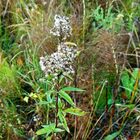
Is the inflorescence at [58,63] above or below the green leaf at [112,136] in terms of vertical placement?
above

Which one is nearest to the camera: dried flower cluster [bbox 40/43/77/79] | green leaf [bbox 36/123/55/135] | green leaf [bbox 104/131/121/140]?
dried flower cluster [bbox 40/43/77/79]

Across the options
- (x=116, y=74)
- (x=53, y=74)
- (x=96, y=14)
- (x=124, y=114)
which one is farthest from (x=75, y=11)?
(x=53, y=74)

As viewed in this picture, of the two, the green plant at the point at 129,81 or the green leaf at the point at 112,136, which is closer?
the green leaf at the point at 112,136

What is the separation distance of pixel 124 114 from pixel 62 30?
515mm

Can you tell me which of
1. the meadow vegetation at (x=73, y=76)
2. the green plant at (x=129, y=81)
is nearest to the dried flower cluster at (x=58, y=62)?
the meadow vegetation at (x=73, y=76)

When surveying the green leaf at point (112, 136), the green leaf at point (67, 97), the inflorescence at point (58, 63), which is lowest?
the green leaf at point (112, 136)

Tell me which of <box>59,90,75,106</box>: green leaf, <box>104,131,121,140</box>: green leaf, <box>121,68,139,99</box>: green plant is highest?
<box>59,90,75,106</box>: green leaf

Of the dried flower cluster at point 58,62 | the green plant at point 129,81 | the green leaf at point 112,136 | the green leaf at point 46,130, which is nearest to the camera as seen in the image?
the dried flower cluster at point 58,62

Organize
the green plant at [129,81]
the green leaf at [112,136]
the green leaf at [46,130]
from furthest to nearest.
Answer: the green plant at [129,81] < the green leaf at [112,136] < the green leaf at [46,130]

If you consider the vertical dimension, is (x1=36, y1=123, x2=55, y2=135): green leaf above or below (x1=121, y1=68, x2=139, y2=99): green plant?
below

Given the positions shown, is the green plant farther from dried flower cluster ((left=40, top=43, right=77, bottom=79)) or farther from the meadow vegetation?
dried flower cluster ((left=40, top=43, right=77, bottom=79))

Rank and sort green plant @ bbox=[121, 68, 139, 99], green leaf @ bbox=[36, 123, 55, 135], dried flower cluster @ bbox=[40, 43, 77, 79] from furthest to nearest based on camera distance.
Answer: green plant @ bbox=[121, 68, 139, 99]
green leaf @ bbox=[36, 123, 55, 135]
dried flower cluster @ bbox=[40, 43, 77, 79]

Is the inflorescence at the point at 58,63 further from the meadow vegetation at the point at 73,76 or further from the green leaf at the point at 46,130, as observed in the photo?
the green leaf at the point at 46,130

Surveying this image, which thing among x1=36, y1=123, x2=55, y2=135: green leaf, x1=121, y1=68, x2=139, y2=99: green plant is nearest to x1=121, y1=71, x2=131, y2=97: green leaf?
x1=121, y1=68, x2=139, y2=99: green plant
